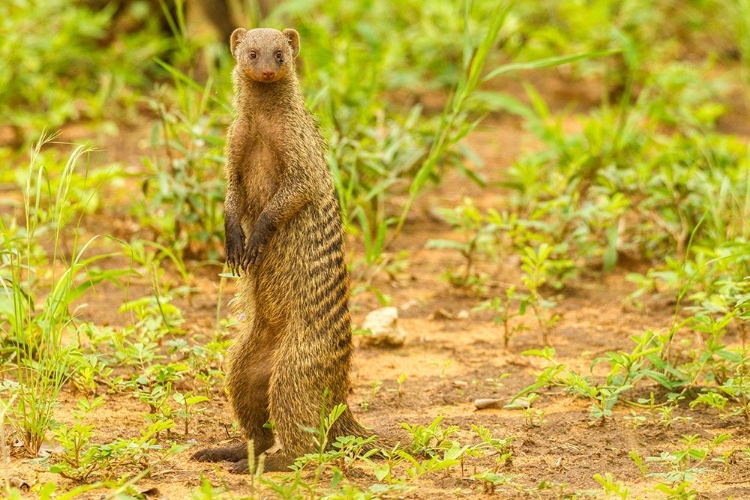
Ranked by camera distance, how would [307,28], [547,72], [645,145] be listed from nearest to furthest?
[645,145] → [307,28] → [547,72]

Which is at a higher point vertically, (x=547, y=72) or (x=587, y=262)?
(x=547, y=72)

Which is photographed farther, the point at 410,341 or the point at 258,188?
the point at 410,341

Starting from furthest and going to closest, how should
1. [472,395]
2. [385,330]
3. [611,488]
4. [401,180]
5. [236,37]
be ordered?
[401,180] < [385,330] < [472,395] < [236,37] < [611,488]

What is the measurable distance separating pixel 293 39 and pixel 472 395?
158cm

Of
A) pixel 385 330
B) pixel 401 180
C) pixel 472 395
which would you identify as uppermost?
pixel 401 180

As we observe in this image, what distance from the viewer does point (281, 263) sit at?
3.57m

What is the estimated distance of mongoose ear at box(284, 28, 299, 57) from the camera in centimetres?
379

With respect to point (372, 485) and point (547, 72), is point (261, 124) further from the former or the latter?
point (547, 72)

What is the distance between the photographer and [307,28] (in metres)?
6.81

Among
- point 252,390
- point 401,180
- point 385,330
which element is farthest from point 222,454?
point 401,180

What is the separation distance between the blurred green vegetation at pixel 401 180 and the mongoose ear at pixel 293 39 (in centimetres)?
86

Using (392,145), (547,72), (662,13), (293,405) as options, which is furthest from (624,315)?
(662,13)

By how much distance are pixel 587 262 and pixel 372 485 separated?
2828mm

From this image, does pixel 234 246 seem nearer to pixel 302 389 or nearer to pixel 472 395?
pixel 302 389
